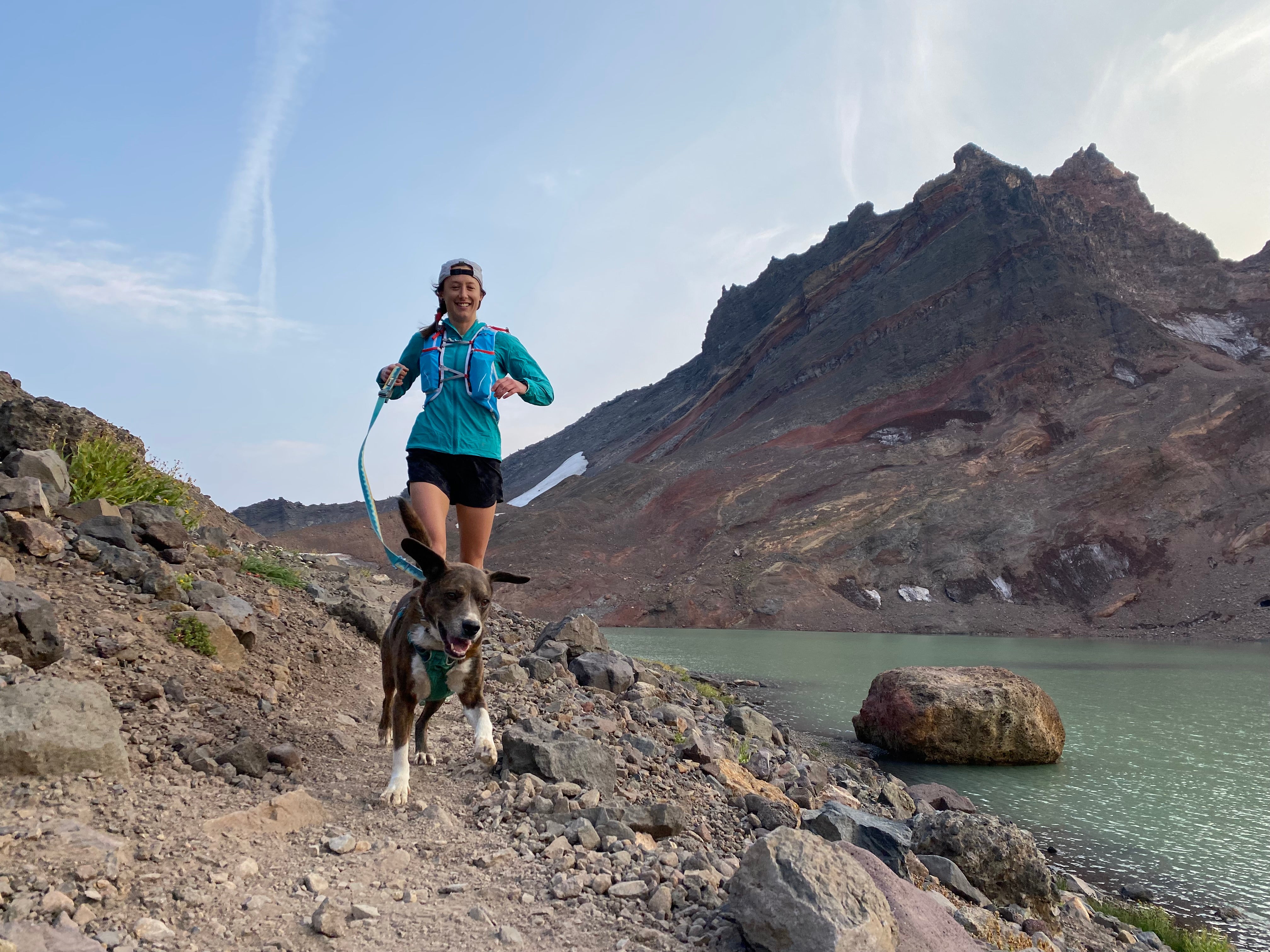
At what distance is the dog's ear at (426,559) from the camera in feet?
Result: 11.3

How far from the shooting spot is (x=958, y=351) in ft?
192

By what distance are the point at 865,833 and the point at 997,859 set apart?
1.02 m

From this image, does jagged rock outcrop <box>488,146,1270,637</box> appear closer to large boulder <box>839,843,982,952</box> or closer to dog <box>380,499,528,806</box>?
large boulder <box>839,843,982,952</box>

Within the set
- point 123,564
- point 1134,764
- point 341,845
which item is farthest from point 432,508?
point 1134,764

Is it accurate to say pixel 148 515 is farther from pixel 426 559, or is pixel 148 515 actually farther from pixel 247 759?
pixel 426 559

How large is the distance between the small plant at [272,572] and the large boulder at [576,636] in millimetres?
2575

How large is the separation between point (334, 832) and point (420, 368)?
8.09ft

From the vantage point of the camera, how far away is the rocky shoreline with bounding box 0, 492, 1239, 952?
2607mm

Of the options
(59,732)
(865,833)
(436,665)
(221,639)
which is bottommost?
(865,833)

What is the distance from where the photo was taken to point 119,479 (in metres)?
6.70

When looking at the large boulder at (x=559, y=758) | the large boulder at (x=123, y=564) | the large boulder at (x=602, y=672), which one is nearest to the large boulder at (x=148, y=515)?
the large boulder at (x=123, y=564)

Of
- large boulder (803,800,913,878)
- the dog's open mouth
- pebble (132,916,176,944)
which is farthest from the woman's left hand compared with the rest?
large boulder (803,800,913,878)

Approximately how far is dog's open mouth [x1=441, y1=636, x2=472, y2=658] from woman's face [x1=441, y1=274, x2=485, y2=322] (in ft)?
6.43

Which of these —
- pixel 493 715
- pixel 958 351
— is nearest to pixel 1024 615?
pixel 958 351
